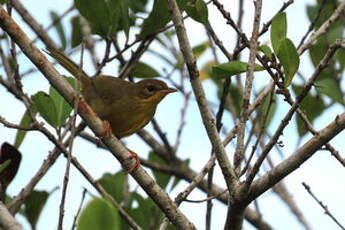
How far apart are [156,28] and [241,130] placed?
1490 mm

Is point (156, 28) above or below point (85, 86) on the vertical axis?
below

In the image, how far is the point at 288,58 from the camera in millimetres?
2879

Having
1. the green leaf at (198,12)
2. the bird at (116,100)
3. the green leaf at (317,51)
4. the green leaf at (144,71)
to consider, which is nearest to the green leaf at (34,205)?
the bird at (116,100)

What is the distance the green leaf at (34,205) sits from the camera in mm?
3971

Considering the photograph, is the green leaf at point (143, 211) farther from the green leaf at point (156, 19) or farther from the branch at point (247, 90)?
the green leaf at point (156, 19)

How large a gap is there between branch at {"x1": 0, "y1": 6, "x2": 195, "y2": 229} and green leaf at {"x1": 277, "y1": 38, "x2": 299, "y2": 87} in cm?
89

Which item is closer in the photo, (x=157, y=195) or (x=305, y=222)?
(x=157, y=195)

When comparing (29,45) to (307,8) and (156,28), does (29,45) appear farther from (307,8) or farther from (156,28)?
(307,8)

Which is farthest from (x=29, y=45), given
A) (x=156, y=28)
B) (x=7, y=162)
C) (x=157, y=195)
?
(x=156, y=28)

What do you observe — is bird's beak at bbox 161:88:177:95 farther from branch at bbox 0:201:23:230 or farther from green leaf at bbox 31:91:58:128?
branch at bbox 0:201:23:230

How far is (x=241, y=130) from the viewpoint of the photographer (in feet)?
10.0

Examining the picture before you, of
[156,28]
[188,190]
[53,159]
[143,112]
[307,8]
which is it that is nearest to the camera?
[188,190]

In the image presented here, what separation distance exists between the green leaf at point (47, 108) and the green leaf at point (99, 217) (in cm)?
205

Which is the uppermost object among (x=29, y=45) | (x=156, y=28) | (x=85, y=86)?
(x=85, y=86)
